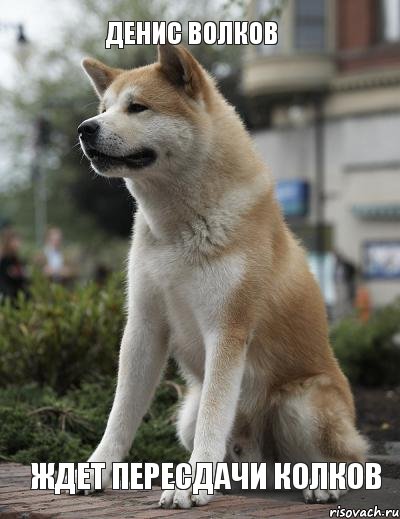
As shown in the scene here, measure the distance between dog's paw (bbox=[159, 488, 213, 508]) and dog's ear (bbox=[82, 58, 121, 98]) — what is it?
1.98 meters

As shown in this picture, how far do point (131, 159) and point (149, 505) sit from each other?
1.57 meters

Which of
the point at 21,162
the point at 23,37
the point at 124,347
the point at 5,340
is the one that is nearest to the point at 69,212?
the point at 21,162

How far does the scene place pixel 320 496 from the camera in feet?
15.9

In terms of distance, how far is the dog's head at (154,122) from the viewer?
4.66 meters

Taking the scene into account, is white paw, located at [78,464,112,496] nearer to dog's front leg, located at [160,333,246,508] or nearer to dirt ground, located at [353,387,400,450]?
dog's front leg, located at [160,333,246,508]

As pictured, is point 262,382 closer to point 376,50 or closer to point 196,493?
point 196,493

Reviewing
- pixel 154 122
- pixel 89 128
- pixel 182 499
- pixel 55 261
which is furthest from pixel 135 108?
pixel 55 261

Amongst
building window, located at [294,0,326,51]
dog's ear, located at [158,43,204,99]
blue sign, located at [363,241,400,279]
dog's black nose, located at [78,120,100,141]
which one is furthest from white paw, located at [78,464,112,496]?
building window, located at [294,0,326,51]

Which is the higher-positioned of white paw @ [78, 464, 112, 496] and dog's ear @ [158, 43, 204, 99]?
dog's ear @ [158, 43, 204, 99]

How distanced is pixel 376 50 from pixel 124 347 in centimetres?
2638

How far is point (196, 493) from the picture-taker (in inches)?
180

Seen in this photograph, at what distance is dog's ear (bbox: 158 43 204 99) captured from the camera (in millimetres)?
4801

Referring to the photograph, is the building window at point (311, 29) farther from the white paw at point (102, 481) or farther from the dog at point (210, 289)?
the white paw at point (102, 481)

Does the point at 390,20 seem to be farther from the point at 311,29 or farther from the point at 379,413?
the point at 379,413
